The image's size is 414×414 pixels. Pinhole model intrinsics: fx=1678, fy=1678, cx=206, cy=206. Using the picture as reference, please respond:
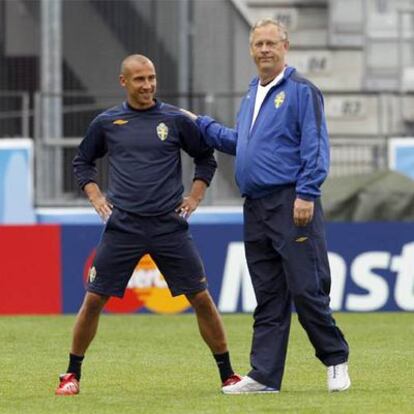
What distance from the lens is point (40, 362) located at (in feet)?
37.9

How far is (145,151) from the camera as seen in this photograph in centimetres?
943

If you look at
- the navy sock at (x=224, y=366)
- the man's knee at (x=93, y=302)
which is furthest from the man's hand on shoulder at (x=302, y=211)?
the man's knee at (x=93, y=302)

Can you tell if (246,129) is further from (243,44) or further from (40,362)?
(243,44)

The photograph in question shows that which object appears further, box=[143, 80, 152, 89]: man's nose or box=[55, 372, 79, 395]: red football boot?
box=[55, 372, 79, 395]: red football boot

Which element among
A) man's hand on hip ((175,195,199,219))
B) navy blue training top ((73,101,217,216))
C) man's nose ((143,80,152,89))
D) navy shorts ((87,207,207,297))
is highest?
man's nose ((143,80,152,89))

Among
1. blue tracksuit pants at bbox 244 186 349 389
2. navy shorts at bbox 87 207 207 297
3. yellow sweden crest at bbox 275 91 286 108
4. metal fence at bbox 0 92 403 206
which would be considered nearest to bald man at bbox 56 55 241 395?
navy shorts at bbox 87 207 207 297

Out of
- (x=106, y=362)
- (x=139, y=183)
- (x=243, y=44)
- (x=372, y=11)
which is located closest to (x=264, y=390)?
(x=139, y=183)

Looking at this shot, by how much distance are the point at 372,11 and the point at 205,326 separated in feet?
40.9

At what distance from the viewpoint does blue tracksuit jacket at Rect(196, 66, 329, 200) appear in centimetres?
898

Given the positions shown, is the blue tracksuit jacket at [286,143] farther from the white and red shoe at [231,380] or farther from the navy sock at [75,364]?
the navy sock at [75,364]

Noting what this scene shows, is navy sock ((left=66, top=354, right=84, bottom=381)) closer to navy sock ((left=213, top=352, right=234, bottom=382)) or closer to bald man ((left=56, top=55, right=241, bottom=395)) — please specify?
bald man ((left=56, top=55, right=241, bottom=395))

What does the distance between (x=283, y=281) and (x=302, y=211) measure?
0.54 m

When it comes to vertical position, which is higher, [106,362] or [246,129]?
[246,129]

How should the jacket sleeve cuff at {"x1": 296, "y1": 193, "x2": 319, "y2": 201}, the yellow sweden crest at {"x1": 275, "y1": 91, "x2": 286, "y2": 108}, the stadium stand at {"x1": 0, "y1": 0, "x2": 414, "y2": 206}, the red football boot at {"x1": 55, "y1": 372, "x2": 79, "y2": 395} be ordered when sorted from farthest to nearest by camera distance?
the stadium stand at {"x1": 0, "y1": 0, "x2": 414, "y2": 206} < the red football boot at {"x1": 55, "y1": 372, "x2": 79, "y2": 395} < the yellow sweden crest at {"x1": 275, "y1": 91, "x2": 286, "y2": 108} < the jacket sleeve cuff at {"x1": 296, "y1": 193, "x2": 319, "y2": 201}
